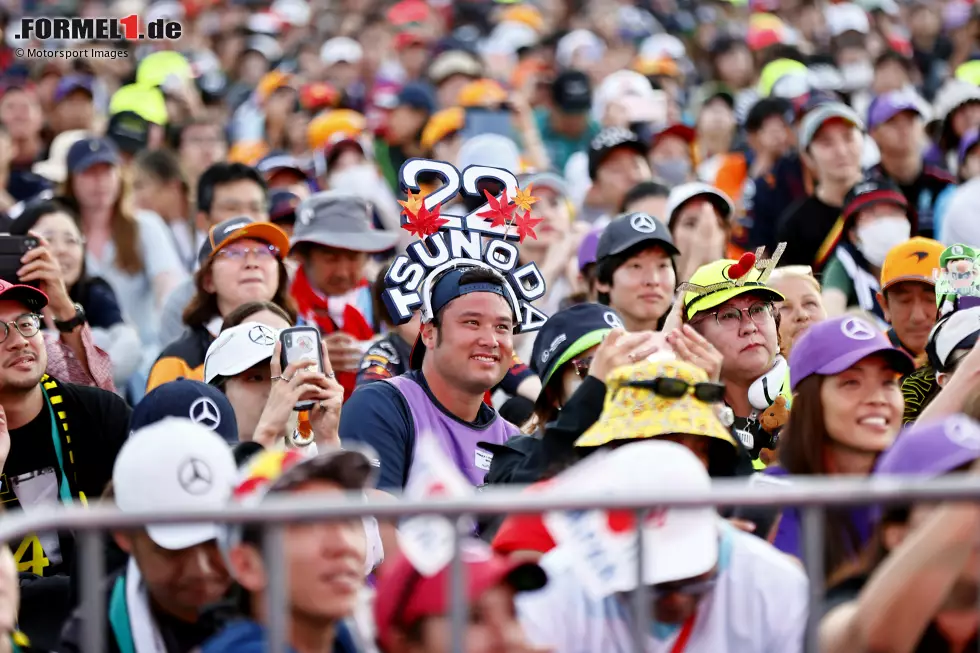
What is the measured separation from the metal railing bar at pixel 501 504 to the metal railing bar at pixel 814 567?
5 cm

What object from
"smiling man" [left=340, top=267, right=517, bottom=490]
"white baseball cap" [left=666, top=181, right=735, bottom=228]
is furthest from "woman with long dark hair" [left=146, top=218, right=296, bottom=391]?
"white baseball cap" [left=666, top=181, right=735, bottom=228]

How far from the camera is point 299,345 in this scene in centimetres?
590

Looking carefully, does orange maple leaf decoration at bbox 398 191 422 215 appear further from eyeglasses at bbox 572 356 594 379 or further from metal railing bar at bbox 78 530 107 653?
metal railing bar at bbox 78 530 107 653

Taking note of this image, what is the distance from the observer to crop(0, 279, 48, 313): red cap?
19.5 ft

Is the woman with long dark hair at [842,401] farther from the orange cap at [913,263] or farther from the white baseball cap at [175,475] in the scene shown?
the orange cap at [913,263]

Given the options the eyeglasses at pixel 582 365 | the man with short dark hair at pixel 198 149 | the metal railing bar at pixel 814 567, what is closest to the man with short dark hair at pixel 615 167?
the man with short dark hair at pixel 198 149

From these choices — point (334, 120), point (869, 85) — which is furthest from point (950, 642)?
point (869, 85)

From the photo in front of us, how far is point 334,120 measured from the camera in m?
12.2

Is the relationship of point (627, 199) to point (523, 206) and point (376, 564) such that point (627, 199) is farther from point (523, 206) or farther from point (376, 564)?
point (376, 564)

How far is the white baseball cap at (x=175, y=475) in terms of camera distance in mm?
4078

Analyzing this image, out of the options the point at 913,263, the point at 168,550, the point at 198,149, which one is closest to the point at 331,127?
the point at 198,149

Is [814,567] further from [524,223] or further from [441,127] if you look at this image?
[441,127]

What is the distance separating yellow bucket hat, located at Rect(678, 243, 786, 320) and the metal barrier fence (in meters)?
2.83

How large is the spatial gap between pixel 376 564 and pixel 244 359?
1341 mm
